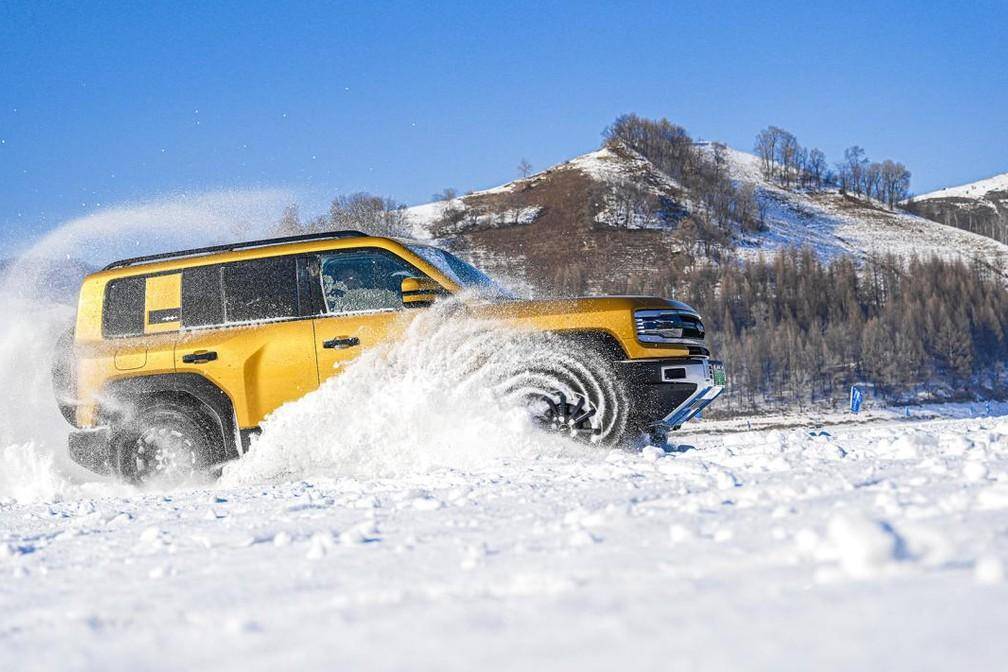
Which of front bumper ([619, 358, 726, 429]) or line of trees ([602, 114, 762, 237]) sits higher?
line of trees ([602, 114, 762, 237])

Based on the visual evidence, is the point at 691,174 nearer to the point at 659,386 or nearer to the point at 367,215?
the point at 367,215

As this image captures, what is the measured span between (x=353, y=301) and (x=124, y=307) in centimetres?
196

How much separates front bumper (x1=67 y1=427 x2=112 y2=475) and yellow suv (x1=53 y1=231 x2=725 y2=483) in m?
0.01

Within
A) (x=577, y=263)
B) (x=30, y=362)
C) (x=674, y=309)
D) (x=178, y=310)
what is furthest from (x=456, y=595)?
(x=577, y=263)

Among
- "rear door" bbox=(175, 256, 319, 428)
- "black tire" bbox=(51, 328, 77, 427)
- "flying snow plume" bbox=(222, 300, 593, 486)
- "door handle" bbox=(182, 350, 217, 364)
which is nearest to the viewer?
"flying snow plume" bbox=(222, 300, 593, 486)

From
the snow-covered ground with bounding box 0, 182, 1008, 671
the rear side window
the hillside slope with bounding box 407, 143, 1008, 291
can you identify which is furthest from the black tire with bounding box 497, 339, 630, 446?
the hillside slope with bounding box 407, 143, 1008, 291

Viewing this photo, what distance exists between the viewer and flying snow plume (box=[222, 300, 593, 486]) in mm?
5434

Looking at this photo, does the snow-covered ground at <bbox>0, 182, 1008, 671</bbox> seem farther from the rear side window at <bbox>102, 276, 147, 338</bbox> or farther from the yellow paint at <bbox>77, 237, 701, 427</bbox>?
the rear side window at <bbox>102, 276, 147, 338</bbox>

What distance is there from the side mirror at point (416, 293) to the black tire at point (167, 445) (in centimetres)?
176

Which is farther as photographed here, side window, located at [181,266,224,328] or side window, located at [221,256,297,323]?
side window, located at [181,266,224,328]

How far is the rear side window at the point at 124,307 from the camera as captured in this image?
6.61 meters

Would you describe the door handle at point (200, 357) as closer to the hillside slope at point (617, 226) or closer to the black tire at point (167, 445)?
the black tire at point (167, 445)

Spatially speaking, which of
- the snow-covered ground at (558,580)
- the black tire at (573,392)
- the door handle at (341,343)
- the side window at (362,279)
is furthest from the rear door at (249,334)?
the snow-covered ground at (558,580)

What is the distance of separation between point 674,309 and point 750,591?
4.47m
